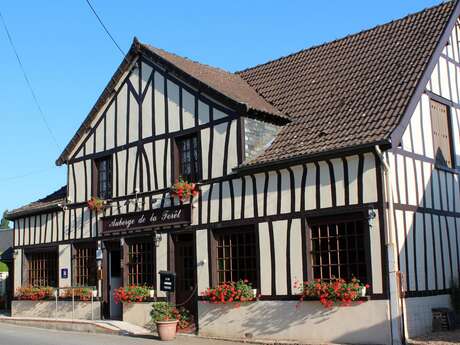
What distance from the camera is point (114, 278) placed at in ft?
61.7

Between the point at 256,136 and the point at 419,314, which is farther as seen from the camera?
the point at 256,136

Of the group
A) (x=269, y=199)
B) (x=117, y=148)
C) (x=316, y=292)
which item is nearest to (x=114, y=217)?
(x=117, y=148)

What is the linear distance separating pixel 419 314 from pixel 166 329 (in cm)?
555

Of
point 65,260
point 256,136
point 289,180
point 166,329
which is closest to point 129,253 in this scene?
point 65,260

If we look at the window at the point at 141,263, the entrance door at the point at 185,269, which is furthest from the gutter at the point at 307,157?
the window at the point at 141,263

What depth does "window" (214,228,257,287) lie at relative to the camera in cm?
1465

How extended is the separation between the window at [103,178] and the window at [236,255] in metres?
5.04

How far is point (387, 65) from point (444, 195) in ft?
10.7

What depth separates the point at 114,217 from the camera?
18.3 metres

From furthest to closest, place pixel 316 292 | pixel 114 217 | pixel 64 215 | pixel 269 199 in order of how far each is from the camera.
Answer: pixel 64 215 < pixel 114 217 < pixel 269 199 < pixel 316 292

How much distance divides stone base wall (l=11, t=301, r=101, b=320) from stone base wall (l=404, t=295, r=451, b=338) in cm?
956

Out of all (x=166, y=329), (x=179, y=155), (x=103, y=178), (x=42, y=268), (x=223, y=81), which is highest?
(x=223, y=81)

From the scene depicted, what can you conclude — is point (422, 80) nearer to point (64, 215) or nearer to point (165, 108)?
point (165, 108)

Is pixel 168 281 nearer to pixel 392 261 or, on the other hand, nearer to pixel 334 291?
pixel 334 291
